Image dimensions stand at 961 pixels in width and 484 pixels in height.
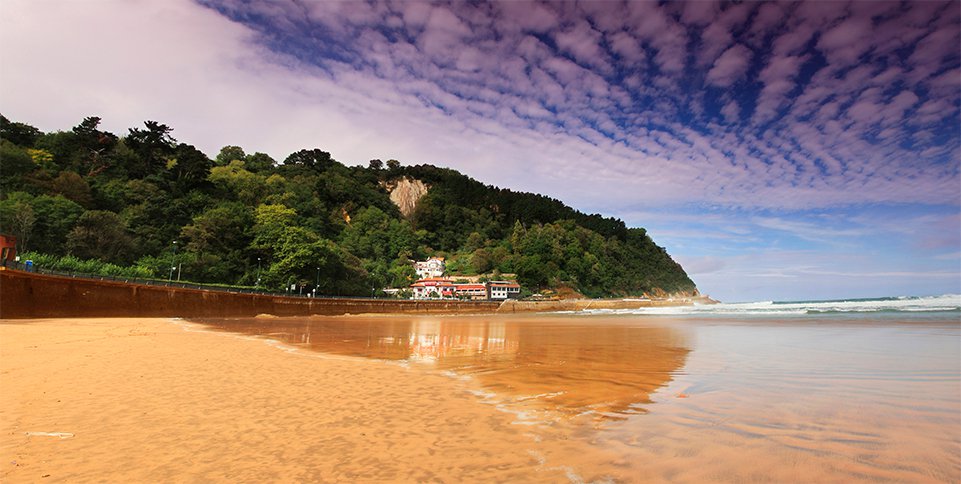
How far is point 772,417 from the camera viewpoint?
16.2 feet

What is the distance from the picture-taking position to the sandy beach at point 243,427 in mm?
3426

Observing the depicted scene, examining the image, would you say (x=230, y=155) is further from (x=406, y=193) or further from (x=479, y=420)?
(x=479, y=420)

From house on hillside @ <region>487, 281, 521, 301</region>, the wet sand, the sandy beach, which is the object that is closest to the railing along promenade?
the wet sand

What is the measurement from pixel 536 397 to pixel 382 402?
2.22 m

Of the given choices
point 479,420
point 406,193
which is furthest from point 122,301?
point 406,193

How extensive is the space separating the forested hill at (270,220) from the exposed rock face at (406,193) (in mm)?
1325

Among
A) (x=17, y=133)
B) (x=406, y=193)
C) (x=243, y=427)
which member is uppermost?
(x=406, y=193)

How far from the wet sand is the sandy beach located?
0.02 metres

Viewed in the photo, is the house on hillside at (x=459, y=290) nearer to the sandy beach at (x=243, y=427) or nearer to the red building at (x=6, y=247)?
the red building at (x=6, y=247)

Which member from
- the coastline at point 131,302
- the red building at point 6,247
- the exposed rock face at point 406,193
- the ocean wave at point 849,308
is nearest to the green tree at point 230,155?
the exposed rock face at point 406,193

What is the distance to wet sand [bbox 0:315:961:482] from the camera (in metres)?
3.46

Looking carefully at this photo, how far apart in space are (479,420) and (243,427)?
2.60m

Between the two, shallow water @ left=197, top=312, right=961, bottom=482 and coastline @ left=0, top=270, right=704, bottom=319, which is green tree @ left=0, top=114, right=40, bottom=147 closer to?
coastline @ left=0, top=270, right=704, bottom=319

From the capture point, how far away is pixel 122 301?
30.3 m
